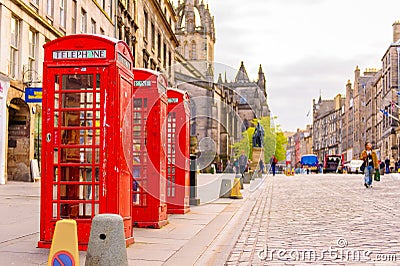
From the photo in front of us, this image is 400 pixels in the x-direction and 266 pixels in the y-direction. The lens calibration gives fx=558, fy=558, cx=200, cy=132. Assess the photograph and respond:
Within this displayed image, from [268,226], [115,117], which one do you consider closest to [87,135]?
[115,117]

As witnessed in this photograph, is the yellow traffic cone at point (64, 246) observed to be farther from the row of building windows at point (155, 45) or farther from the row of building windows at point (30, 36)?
the row of building windows at point (155, 45)

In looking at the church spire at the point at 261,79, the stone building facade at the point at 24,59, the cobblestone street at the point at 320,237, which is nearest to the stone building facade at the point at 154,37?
the stone building facade at the point at 24,59

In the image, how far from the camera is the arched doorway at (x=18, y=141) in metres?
22.0

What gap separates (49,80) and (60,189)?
145 cm

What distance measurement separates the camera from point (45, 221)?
7188mm

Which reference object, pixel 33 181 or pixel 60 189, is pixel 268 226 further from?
pixel 33 181

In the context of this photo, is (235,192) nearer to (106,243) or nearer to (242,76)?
(106,243)

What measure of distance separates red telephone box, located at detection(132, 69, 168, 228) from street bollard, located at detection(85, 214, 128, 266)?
4.39 metres

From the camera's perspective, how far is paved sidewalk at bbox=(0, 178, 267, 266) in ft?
22.0

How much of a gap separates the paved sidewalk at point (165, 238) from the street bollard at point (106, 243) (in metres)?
1.53

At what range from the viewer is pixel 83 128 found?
710cm

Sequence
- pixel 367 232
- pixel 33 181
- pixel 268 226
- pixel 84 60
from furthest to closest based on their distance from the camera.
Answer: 1. pixel 33 181
2. pixel 268 226
3. pixel 367 232
4. pixel 84 60

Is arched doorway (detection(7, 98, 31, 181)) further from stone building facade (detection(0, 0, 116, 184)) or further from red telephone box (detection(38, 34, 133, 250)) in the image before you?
red telephone box (detection(38, 34, 133, 250))

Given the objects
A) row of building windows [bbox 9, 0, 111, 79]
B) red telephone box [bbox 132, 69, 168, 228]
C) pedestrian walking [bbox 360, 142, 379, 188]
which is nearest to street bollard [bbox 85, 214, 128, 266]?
red telephone box [bbox 132, 69, 168, 228]
